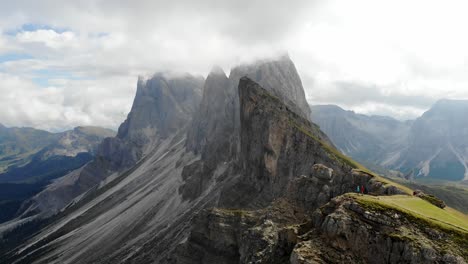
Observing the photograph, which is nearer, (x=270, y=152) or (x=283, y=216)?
(x=283, y=216)

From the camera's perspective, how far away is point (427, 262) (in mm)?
31016

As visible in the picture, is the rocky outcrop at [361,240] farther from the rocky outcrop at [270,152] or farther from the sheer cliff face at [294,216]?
the rocky outcrop at [270,152]

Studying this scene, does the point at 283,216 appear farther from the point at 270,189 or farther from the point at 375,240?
the point at 270,189

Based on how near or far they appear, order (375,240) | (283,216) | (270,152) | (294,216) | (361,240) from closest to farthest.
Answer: (375,240), (361,240), (283,216), (294,216), (270,152)

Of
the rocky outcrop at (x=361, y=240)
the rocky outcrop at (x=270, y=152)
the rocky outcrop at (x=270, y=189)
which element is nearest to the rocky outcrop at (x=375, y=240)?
the rocky outcrop at (x=361, y=240)

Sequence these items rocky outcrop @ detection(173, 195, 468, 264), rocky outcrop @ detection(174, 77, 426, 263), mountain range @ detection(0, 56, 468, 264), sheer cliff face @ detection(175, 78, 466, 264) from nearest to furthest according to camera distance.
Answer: rocky outcrop @ detection(173, 195, 468, 264) → sheer cliff face @ detection(175, 78, 466, 264) → mountain range @ detection(0, 56, 468, 264) → rocky outcrop @ detection(174, 77, 426, 263)

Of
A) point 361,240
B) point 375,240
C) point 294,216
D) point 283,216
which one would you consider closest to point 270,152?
point 294,216

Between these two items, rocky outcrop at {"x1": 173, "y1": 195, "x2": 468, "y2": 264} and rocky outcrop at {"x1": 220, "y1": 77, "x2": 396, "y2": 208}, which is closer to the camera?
rocky outcrop at {"x1": 173, "y1": 195, "x2": 468, "y2": 264}

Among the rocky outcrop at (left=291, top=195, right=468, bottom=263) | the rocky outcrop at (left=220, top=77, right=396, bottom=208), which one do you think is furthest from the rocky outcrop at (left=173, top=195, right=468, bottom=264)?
the rocky outcrop at (left=220, top=77, right=396, bottom=208)

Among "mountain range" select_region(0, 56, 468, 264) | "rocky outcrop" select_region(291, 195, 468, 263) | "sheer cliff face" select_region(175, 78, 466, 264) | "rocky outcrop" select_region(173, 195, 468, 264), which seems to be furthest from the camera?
"mountain range" select_region(0, 56, 468, 264)

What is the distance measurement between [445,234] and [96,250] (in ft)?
590

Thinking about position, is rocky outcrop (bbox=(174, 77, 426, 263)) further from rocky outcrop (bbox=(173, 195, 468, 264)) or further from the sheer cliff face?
rocky outcrop (bbox=(173, 195, 468, 264))

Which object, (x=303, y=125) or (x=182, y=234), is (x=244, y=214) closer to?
(x=303, y=125)

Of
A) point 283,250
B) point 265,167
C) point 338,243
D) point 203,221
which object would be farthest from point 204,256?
point 338,243
